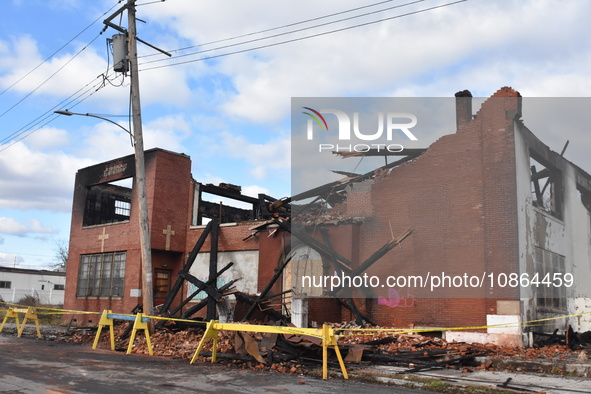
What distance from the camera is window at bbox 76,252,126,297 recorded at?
24766 millimetres

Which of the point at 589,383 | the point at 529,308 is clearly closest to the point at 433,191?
the point at 529,308

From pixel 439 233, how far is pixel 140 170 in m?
9.21

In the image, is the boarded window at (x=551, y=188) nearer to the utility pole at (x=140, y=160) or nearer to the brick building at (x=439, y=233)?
the brick building at (x=439, y=233)

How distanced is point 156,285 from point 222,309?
8.28 m

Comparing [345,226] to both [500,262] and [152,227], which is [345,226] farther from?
[152,227]

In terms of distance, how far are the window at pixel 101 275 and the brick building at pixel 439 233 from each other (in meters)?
0.09

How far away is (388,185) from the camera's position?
19.3 m

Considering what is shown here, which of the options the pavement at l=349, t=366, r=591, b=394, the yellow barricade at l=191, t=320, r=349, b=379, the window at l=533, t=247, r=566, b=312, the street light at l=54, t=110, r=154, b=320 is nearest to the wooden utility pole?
the street light at l=54, t=110, r=154, b=320

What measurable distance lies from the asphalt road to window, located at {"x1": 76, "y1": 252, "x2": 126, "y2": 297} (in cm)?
1152

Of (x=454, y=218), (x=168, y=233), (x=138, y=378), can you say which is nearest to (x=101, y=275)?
(x=168, y=233)


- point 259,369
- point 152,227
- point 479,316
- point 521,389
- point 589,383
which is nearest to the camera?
point 521,389

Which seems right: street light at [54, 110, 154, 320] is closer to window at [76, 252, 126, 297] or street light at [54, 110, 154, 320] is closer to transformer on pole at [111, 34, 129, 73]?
transformer on pole at [111, 34, 129, 73]

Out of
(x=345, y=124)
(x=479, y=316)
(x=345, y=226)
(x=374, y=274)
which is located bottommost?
(x=479, y=316)

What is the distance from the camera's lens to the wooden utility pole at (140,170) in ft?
51.2
